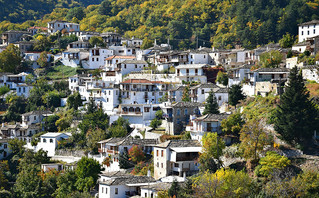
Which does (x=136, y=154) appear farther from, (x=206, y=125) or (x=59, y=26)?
(x=59, y=26)

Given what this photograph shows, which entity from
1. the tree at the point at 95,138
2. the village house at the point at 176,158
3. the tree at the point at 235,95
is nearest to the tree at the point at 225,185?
the village house at the point at 176,158

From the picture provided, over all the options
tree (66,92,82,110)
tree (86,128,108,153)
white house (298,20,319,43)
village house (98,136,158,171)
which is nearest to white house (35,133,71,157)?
tree (86,128,108,153)

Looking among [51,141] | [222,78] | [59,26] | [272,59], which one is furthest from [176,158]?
[59,26]

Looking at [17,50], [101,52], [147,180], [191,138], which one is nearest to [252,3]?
[101,52]

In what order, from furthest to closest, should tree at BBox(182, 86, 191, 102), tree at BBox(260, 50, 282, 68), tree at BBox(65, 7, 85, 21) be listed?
tree at BBox(65, 7, 85, 21) < tree at BBox(182, 86, 191, 102) < tree at BBox(260, 50, 282, 68)

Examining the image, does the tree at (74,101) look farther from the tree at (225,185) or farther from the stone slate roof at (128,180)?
the tree at (225,185)

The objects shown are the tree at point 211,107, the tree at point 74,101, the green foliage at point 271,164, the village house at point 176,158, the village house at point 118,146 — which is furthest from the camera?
the tree at point 74,101

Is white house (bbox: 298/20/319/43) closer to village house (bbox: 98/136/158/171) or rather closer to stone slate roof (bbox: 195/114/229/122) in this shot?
stone slate roof (bbox: 195/114/229/122)
